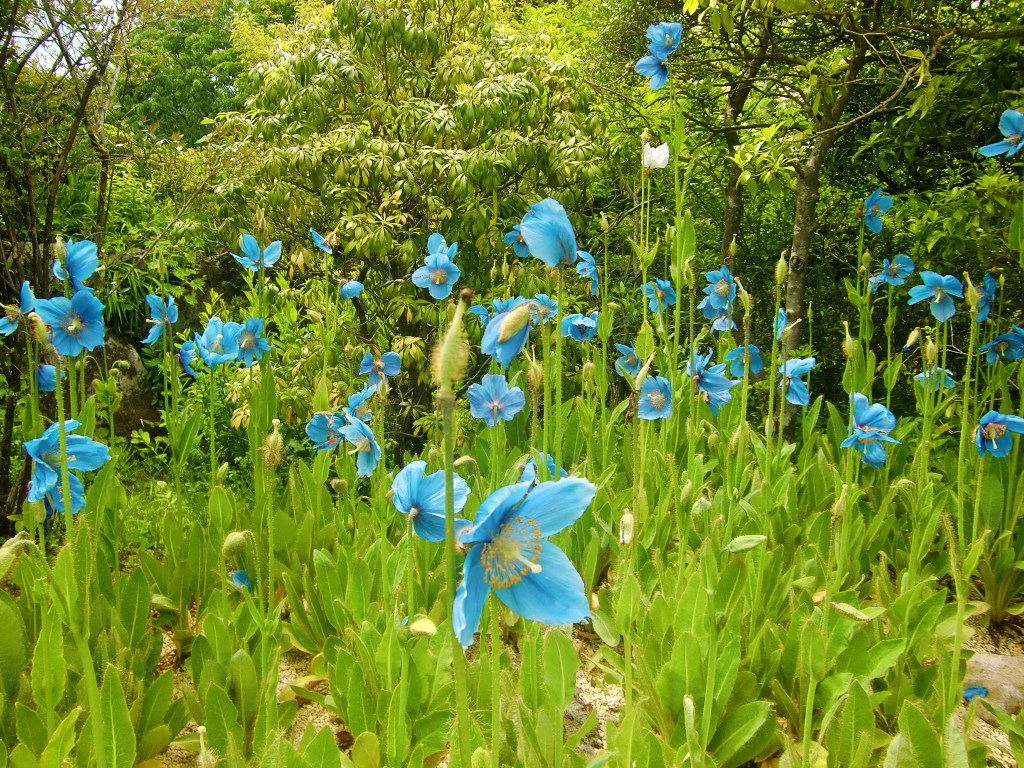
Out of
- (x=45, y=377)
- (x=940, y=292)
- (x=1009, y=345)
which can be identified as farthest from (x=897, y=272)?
(x=45, y=377)

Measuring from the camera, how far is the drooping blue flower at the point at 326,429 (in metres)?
2.24

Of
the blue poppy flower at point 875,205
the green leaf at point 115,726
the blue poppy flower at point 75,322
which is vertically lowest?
the green leaf at point 115,726

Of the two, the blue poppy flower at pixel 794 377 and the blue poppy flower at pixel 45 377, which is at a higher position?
the blue poppy flower at pixel 45 377

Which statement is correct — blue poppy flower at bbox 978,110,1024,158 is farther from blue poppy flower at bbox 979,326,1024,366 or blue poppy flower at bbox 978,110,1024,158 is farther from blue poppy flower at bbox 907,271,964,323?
blue poppy flower at bbox 979,326,1024,366

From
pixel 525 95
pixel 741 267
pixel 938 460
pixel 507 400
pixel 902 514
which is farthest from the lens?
pixel 741 267

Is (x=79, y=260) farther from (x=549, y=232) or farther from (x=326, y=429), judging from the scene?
(x=549, y=232)

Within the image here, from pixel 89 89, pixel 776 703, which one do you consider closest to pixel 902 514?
pixel 776 703

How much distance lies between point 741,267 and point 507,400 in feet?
10.9

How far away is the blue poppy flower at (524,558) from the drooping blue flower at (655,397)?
1.40 m

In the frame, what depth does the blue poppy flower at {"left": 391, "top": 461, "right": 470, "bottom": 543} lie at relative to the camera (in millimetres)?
1127

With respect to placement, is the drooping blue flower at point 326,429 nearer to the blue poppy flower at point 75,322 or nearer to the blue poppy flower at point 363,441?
the blue poppy flower at point 363,441

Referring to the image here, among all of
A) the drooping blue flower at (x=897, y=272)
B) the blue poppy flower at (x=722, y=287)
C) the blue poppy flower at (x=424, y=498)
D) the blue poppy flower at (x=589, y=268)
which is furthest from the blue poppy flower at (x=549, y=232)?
the drooping blue flower at (x=897, y=272)

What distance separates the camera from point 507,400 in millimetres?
2025

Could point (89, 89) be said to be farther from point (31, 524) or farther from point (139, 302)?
point (139, 302)
